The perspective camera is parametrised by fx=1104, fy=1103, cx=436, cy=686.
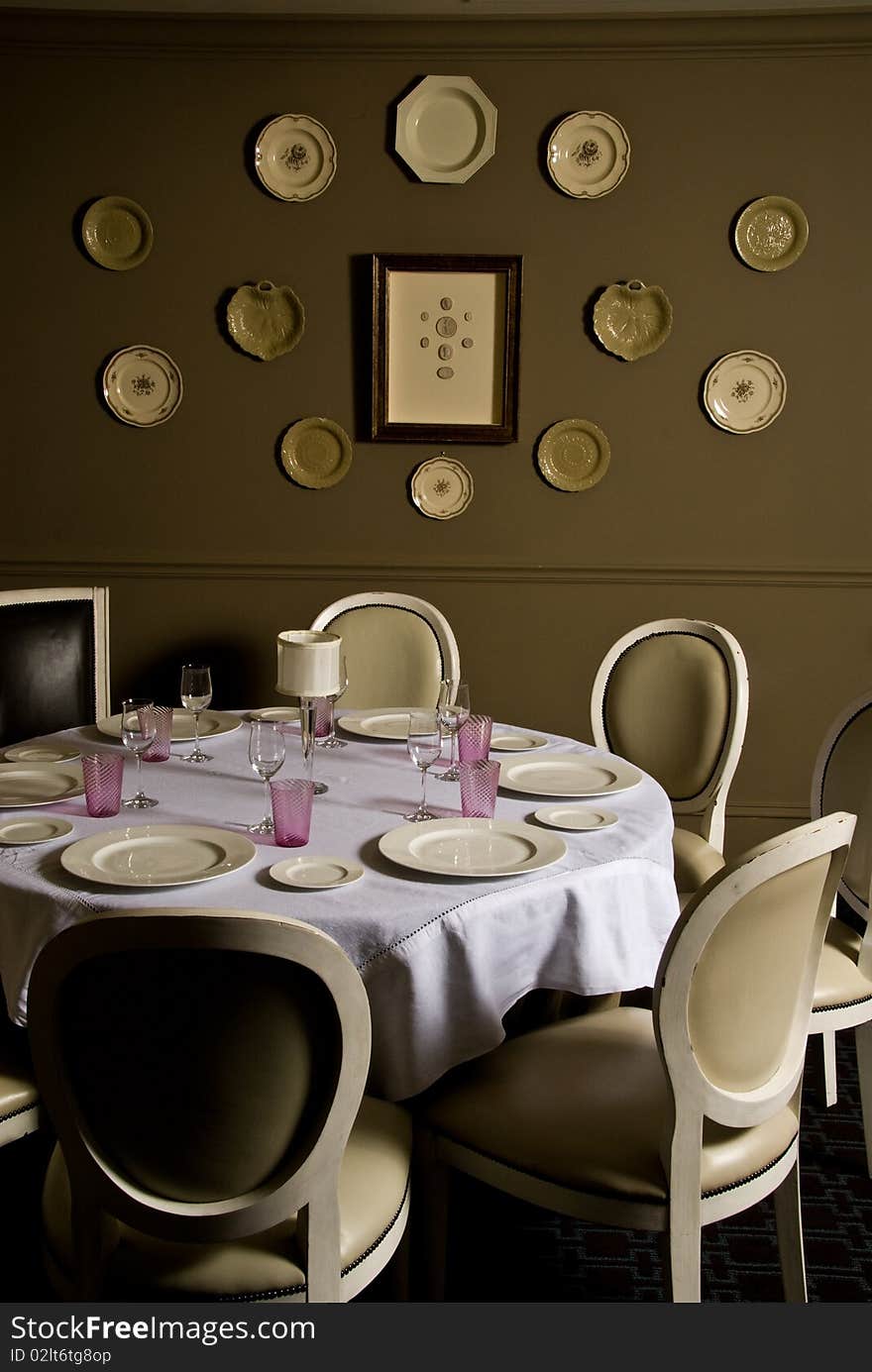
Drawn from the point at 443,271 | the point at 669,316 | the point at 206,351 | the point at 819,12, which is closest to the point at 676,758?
the point at 669,316

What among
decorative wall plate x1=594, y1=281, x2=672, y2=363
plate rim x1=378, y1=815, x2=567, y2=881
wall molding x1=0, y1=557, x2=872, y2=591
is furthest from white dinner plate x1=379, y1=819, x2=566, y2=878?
decorative wall plate x1=594, y1=281, x2=672, y2=363

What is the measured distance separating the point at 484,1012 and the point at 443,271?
2702mm

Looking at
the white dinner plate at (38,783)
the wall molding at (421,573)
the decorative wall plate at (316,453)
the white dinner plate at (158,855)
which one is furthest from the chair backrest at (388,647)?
the white dinner plate at (158,855)

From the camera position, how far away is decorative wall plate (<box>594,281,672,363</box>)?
3.53 metres

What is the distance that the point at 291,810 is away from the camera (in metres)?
1.67

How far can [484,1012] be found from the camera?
1.51m

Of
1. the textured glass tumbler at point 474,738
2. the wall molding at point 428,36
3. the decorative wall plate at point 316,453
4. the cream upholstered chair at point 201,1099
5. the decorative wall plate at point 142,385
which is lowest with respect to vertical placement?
the cream upholstered chair at point 201,1099

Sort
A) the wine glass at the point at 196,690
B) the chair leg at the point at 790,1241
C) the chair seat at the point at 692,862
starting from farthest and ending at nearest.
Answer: the chair seat at the point at 692,862 < the wine glass at the point at 196,690 < the chair leg at the point at 790,1241

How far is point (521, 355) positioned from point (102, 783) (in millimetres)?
2317

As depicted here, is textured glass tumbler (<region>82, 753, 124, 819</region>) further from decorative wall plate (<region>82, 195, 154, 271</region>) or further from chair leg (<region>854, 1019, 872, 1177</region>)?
decorative wall plate (<region>82, 195, 154, 271</region>)

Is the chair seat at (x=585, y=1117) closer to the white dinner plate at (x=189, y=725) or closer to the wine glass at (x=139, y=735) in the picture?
the wine glass at (x=139, y=735)

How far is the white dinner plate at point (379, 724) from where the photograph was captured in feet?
7.86

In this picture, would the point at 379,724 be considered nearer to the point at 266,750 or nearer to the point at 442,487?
the point at 266,750

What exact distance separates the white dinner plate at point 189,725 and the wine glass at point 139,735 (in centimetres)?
25
